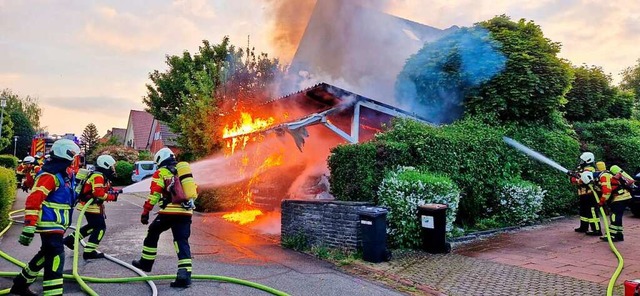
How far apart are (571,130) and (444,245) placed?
27.5ft

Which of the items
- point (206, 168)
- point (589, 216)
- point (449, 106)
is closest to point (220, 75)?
point (206, 168)

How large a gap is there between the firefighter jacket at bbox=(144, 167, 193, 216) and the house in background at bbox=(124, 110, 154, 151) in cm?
4445

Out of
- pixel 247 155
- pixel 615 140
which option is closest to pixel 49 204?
pixel 247 155

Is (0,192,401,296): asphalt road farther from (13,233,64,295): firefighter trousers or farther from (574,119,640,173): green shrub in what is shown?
(574,119,640,173): green shrub

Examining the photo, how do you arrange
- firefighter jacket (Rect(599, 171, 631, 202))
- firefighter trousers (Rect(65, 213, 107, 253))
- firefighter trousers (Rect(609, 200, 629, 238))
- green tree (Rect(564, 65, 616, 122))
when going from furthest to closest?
green tree (Rect(564, 65, 616, 122)) < firefighter jacket (Rect(599, 171, 631, 202)) < firefighter trousers (Rect(609, 200, 629, 238)) < firefighter trousers (Rect(65, 213, 107, 253))

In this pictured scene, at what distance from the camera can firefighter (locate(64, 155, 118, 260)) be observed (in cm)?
690

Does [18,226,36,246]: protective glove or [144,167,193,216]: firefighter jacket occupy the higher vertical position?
A: [144,167,193,216]: firefighter jacket

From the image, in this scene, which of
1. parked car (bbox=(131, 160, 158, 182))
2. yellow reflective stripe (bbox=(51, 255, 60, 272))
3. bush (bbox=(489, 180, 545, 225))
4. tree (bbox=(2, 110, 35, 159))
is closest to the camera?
yellow reflective stripe (bbox=(51, 255, 60, 272))

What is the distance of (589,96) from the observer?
16.5 meters

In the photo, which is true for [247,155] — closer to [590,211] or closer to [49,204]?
[49,204]

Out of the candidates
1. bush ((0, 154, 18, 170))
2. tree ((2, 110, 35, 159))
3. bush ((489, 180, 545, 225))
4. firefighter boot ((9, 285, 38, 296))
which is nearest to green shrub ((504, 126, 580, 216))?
bush ((489, 180, 545, 225))

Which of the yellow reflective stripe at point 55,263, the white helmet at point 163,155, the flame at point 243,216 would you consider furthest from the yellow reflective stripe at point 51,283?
the flame at point 243,216

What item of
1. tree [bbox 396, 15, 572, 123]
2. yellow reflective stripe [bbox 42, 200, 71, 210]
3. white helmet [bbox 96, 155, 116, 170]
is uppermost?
tree [bbox 396, 15, 572, 123]

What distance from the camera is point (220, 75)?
16859 millimetres
